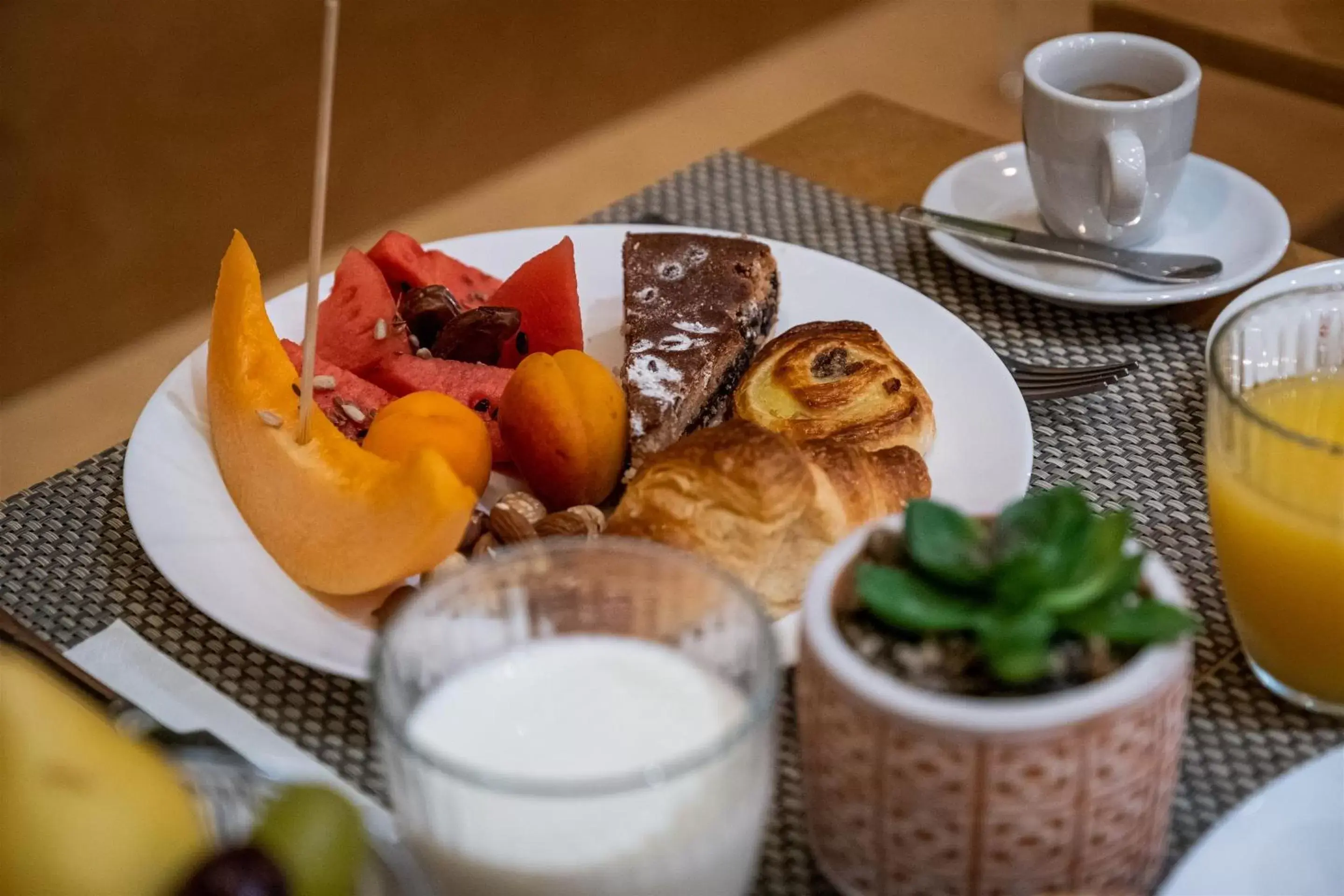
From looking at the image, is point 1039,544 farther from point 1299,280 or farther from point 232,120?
point 232,120

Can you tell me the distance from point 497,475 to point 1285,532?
69 centimetres

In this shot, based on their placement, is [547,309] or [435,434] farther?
[547,309]

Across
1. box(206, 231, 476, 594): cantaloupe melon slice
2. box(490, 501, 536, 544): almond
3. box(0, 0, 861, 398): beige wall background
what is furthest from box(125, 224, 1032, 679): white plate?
box(0, 0, 861, 398): beige wall background

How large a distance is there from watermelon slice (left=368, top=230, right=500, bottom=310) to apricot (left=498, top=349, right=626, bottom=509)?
0.25 metres

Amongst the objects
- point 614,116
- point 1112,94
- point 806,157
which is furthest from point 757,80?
point 1112,94

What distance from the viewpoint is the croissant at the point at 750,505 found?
0.97 meters

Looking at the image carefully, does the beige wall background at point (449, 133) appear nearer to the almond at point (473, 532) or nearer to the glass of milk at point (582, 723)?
the almond at point (473, 532)

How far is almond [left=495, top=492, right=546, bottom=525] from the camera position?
1.15m

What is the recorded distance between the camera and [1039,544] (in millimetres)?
736

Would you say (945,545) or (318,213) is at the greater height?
(318,213)

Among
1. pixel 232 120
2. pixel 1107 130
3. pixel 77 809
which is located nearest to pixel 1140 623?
pixel 77 809

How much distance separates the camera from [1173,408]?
132cm

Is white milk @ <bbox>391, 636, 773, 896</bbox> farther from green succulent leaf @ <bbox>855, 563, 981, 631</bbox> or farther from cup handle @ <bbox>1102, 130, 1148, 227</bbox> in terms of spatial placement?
cup handle @ <bbox>1102, 130, 1148, 227</bbox>

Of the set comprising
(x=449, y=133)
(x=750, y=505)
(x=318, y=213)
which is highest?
(x=318, y=213)
